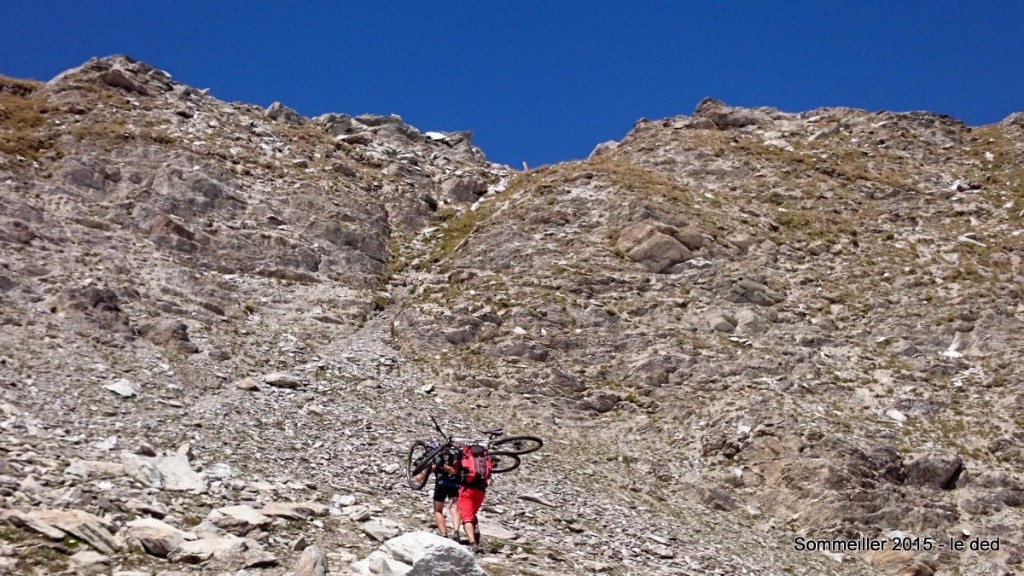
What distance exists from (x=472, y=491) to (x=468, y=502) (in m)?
0.19

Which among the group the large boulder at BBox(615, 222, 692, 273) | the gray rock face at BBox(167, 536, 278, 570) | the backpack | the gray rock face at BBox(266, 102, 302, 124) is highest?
the gray rock face at BBox(266, 102, 302, 124)

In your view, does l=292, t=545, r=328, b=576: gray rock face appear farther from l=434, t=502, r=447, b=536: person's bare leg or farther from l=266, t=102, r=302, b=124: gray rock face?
l=266, t=102, r=302, b=124: gray rock face

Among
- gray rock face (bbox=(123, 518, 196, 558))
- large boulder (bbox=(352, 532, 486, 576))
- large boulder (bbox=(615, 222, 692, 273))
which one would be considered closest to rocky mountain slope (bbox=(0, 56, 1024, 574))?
gray rock face (bbox=(123, 518, 196, 558))

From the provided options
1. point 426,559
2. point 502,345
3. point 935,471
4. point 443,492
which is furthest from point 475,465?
point 502,345

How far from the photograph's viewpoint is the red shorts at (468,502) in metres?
13.8

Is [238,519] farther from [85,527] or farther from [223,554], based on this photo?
[85,527]

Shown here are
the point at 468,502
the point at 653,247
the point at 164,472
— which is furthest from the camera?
the point at 653,247

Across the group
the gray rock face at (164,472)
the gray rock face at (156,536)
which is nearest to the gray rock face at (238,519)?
the gray rock face at (156,536)

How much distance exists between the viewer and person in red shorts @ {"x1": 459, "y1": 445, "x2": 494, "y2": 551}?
13.8 m

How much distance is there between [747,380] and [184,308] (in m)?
19.0

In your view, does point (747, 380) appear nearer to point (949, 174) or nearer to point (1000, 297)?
point (1000, 297)

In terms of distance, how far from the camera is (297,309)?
1217 inches

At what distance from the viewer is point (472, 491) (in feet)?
45.5

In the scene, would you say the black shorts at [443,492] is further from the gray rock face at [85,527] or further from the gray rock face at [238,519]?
the gray rock face at [85,527]
